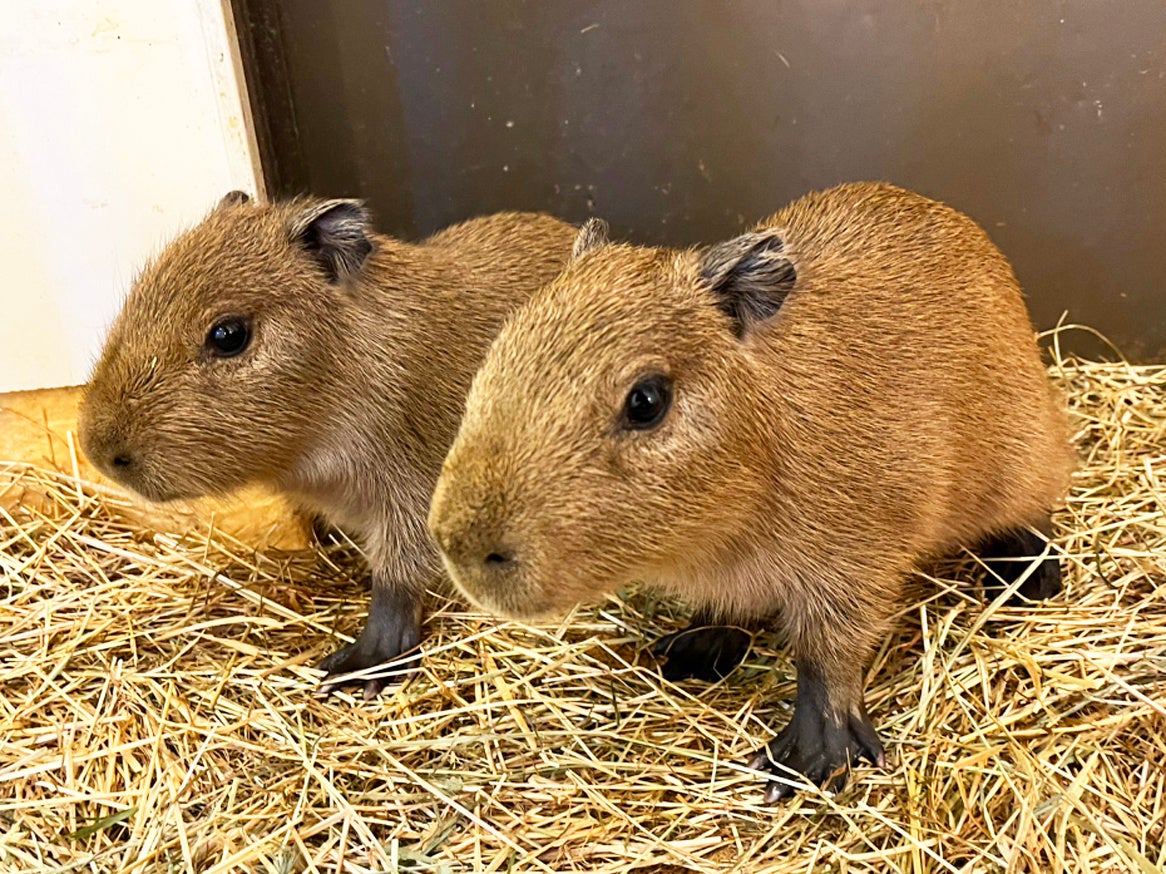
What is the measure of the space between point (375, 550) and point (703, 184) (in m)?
1.92

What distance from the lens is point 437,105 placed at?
378 centimetres

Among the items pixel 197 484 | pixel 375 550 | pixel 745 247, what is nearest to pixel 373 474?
pixel 375 550

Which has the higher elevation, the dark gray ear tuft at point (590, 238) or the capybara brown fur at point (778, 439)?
the dark gray ear tuft at point (590, 238)

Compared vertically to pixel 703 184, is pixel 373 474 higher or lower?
lower

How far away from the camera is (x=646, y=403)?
2.18 metres

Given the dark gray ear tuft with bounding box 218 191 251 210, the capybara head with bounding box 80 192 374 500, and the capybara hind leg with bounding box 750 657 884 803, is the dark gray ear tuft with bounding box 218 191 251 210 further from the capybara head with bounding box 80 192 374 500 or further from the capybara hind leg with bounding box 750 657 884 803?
the capybara hind leg with bounding box 750 657 884 803

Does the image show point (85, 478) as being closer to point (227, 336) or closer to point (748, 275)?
point (227, 336)

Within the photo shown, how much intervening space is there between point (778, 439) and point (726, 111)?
1.81 m

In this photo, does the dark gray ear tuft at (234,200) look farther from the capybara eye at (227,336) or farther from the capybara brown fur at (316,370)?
the capybara eye at (227,336)

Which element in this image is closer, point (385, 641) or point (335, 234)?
point (335, 234)

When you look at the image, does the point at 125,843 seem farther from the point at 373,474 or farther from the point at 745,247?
the point at 745,247

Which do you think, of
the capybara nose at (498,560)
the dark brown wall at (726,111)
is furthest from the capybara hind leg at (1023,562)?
the capybara nose at (498,560)

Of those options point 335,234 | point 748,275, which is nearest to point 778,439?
point 748,275

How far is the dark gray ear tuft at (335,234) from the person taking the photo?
9.23 feet
